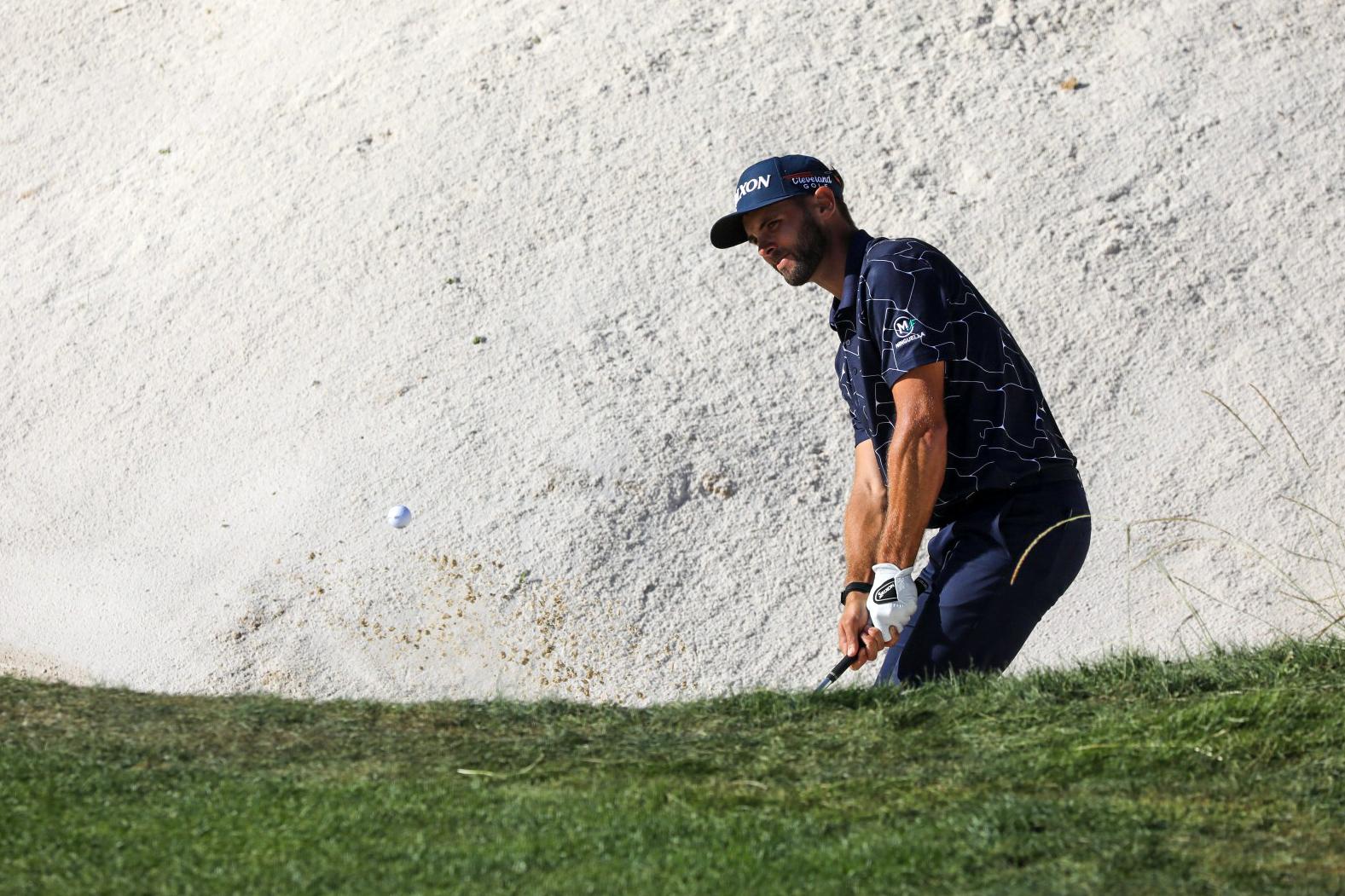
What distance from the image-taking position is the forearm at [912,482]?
3840mm

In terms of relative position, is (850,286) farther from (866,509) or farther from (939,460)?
(866,509)

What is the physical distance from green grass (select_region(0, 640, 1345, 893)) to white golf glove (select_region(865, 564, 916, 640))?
216 mm

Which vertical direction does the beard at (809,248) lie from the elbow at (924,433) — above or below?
above

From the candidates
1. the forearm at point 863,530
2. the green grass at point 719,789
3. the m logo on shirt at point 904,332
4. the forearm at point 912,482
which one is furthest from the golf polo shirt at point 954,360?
the green grass at point 719,789

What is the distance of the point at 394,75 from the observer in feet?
31.6

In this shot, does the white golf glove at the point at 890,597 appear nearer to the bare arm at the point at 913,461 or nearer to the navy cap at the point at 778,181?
the bare arm at the point at 913,461

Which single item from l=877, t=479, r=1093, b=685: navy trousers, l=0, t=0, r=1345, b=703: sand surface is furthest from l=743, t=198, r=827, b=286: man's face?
l=0, t=0, r=1345, b=703: sand surface

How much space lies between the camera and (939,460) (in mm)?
3852

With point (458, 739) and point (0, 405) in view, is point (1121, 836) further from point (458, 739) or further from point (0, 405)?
point (0, 405)

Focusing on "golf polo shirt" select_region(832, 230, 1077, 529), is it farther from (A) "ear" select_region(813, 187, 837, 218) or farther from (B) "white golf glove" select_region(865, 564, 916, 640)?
(B) "white golf glove" select_region(865, 564, 916, 640)

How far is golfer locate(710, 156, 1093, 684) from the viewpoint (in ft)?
12.8

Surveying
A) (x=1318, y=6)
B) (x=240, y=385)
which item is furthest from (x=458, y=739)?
(x=1318, y=6)

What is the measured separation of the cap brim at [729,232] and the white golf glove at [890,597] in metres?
1.17

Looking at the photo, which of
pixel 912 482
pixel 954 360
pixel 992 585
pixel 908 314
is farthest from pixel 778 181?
pixel 992 585
